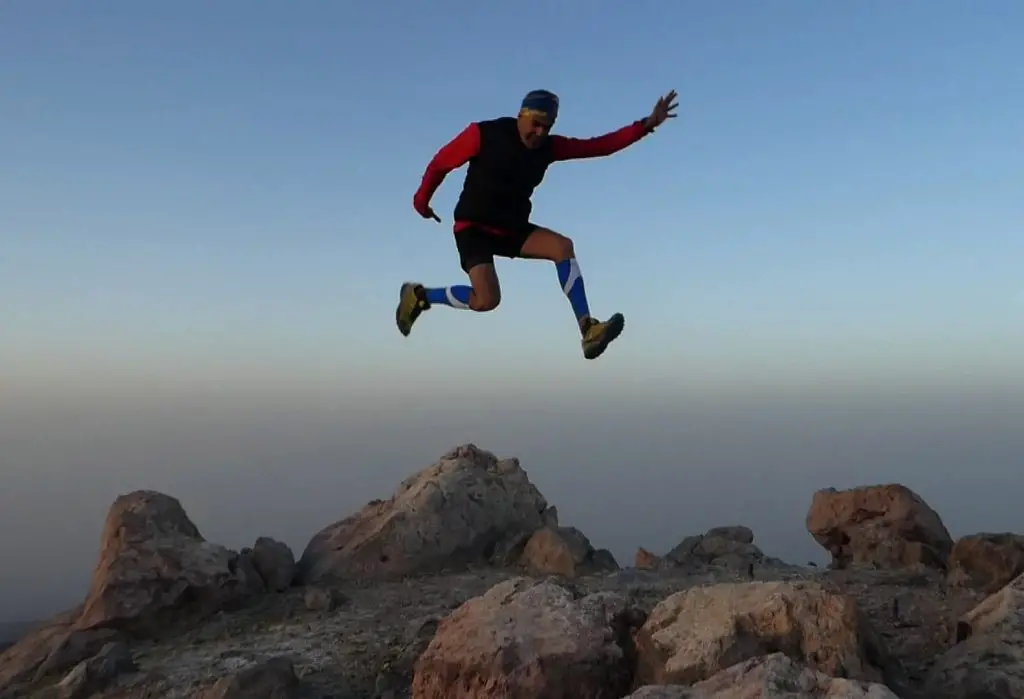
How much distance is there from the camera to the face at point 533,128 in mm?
6691

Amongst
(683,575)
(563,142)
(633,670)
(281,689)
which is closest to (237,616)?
(281,689)

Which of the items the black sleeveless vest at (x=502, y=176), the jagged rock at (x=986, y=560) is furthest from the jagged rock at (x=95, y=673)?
the jagged rock at (x=986, y=560)

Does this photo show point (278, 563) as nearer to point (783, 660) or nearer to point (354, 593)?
point (354, 593)

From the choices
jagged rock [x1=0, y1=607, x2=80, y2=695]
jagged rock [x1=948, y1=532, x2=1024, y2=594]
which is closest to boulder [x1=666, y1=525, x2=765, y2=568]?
jagged rock [x1=948, y1=532, x2=1024, y2=594]

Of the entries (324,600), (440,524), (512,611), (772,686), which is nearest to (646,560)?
(440,524)

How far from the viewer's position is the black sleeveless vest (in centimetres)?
684

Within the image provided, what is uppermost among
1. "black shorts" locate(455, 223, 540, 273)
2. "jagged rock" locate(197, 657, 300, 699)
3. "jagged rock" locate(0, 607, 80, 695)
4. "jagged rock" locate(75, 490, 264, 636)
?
"black shorts" locate(455, 223, 540, 273)

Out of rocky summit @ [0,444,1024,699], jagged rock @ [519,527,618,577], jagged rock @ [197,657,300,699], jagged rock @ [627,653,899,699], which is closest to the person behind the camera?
jagged rock @ [627,653,899,699]

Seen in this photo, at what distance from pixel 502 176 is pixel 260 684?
3.93 meters

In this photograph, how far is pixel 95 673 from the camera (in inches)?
245

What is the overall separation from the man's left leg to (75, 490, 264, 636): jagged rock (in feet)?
12.7

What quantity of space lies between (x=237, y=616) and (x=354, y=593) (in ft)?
3.27

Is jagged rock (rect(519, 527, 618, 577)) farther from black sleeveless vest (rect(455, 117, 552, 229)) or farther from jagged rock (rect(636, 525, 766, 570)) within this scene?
black sleeveless vest (rect(455, 117, 552, 229))

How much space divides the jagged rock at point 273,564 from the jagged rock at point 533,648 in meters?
3.82
